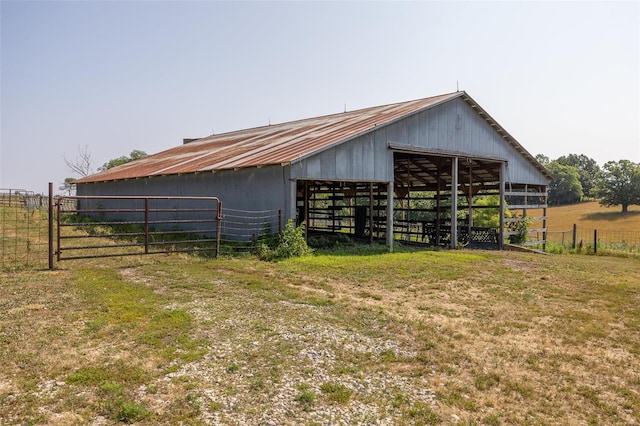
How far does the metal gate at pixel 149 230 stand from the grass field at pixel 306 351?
208 centimetres

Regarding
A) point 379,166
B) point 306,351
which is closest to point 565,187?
point 379,166

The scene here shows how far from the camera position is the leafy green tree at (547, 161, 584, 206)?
266 feet

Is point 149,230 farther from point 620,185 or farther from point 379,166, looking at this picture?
point 620,185

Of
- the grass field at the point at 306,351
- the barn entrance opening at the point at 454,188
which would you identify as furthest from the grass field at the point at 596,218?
the grass field at the point at 306,351

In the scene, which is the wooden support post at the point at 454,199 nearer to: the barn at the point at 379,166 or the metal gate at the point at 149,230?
the barn at the point at 379,166

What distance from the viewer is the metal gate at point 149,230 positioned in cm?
1227

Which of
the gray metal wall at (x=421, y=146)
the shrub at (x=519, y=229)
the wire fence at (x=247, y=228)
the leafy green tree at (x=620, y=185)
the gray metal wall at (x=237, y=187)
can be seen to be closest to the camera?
the wire fence at (x=247, y=228)

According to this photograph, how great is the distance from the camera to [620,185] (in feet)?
211

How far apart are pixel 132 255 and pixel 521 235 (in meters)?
18.2

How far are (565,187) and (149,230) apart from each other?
261 feet

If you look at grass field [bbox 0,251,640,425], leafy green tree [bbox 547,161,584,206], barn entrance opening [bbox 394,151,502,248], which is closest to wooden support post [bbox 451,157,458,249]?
barn entrance opening [bbox 394,151,502,248]

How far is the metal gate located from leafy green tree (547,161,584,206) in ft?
252

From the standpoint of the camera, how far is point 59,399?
167 inches

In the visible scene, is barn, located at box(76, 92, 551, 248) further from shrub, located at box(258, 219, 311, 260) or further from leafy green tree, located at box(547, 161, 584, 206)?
leafy green tree, located at box(547, 161, 584, 206)
